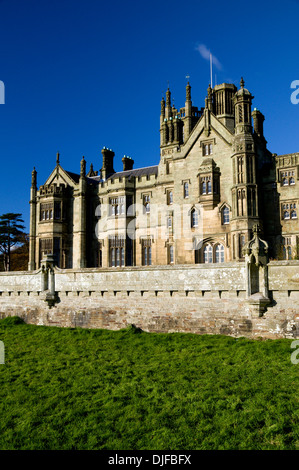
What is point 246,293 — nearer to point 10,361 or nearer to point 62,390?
point 62,390

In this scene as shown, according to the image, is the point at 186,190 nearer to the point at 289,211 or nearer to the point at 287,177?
the point at 287,177

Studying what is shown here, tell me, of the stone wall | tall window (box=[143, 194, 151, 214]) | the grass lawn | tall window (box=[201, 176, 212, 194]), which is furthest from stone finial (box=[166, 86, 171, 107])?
the grass lawn

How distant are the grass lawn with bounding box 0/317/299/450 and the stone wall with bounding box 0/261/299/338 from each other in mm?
792

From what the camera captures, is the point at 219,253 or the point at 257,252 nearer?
the point at 257,252

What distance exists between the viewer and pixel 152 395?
11.6m

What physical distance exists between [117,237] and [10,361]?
22.3 m

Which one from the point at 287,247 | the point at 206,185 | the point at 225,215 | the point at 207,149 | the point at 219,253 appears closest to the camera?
the point at 287,247

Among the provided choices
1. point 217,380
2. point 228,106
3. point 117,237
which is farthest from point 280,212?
point 217,380

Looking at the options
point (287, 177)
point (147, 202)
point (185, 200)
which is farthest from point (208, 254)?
point (147, 202)

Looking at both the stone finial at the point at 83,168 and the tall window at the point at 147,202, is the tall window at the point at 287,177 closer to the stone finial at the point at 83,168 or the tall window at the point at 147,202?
the tall window at the point at 147,202

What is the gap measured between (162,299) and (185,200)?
16.7 meters

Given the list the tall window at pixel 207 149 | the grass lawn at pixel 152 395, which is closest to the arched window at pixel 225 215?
the tall window at pixel 207 149

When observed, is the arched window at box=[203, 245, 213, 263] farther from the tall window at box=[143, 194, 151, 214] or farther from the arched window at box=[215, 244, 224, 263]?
the tall window at box=[143, 194, 151, 214]

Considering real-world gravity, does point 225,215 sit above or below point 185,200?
below
